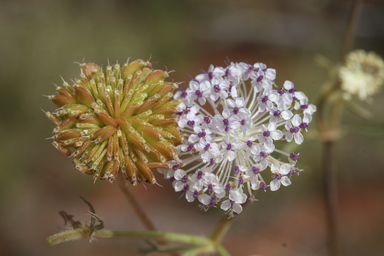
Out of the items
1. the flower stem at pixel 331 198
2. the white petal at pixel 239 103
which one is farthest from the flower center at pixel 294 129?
the flower stem at pixel 331 198

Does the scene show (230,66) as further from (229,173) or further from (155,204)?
(155,204)

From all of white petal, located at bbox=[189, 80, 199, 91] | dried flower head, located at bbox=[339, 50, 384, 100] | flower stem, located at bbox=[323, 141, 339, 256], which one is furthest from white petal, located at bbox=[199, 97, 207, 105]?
flower stem, located at bbox=[323, 141, 339, 256]

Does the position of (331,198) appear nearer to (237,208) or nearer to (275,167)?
(275,167)

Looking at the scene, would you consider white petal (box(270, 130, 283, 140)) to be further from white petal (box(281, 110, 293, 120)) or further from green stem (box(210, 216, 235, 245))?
green stem (box(210, 216, 235, 245))

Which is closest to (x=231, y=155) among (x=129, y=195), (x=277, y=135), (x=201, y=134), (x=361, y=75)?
(x=201, y=134)

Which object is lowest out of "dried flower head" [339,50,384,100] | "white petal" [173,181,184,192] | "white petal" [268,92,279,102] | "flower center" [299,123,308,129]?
"white petal" [173,181,184,192]

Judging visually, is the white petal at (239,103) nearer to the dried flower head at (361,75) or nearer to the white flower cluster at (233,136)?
the white flower cluster at (233,136)
